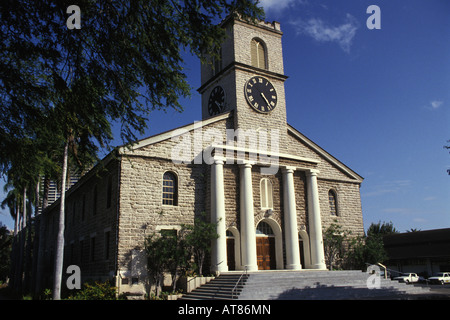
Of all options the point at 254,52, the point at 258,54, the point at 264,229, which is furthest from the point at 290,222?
the point at 254,52

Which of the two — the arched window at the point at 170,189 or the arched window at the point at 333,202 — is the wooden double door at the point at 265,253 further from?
the arched window at the point at 333,202

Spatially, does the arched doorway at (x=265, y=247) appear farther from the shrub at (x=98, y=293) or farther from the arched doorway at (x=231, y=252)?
the shrub at (x=98, y=293)

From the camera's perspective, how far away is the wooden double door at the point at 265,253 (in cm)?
2394

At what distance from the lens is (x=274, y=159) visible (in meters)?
24.8

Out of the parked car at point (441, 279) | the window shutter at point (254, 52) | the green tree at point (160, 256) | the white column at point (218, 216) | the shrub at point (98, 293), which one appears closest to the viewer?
the shrub at point (98, 293)

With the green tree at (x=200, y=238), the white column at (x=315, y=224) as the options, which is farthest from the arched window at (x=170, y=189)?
the white column at (x=315, y=224)

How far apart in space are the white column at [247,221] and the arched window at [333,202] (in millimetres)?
8266

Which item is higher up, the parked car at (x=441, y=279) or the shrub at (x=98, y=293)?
the shrub at (x=98, y=293)

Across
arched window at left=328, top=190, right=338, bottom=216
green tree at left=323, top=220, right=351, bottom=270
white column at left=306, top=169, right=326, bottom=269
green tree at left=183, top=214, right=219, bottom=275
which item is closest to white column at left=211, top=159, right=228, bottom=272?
green tree at left=183, top=214, right=219, bottom=275

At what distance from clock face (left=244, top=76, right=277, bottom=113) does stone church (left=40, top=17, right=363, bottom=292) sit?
8 cm

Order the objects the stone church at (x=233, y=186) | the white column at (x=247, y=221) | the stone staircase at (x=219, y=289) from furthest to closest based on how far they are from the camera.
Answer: the white column at (x=247, y=221)
the stone church at (x=233, y=186)
the stone staircase at (x=219, y=289)

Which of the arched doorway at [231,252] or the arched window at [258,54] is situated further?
the arched window at [258,54]

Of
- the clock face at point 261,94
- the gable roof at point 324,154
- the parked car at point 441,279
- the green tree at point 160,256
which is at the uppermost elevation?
the clock face at point 261,94

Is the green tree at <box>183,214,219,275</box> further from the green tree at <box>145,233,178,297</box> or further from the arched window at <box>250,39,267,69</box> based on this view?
the arched window at <box>250,39,267,69</box>
